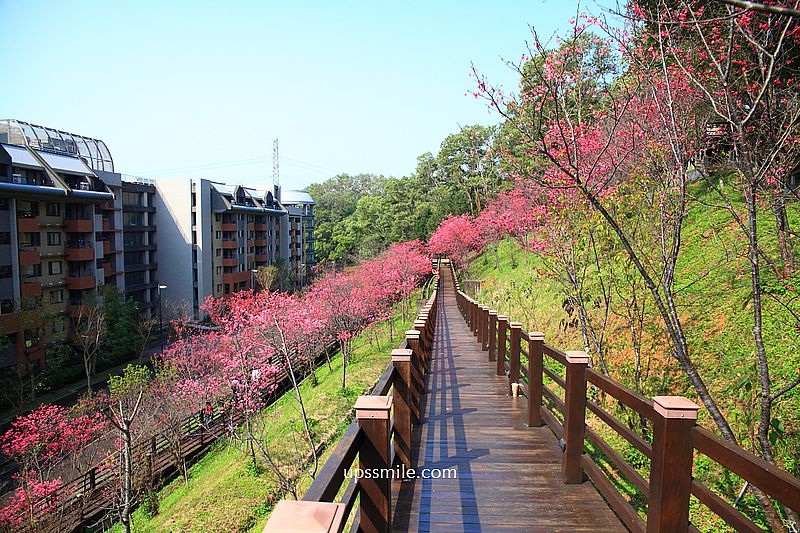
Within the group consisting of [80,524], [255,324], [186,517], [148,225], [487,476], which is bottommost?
[80,524]

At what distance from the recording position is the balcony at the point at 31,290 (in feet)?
66.5

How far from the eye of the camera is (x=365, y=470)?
244cm

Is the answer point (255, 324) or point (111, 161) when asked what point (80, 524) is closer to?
point (255, 324)

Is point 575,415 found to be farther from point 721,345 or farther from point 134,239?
point 134,239

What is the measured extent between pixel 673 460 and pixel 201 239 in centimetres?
3362

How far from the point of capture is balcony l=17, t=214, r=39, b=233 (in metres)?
20.5

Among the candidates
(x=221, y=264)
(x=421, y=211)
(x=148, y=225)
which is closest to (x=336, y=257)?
(x=421, y=211)

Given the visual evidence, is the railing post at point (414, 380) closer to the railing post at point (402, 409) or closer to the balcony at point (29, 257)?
the railing post at point (402, 409)

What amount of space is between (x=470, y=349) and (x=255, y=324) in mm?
10559

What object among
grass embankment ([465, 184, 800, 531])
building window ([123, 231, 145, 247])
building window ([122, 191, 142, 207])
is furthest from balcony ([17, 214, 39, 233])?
grass embankment ([465, 184, 800, 531])

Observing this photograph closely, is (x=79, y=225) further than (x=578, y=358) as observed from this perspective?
Yes

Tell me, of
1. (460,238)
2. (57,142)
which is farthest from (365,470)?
(460,238)

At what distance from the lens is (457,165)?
1684 inches

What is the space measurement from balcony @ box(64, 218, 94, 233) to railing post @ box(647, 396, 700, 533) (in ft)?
92.7
